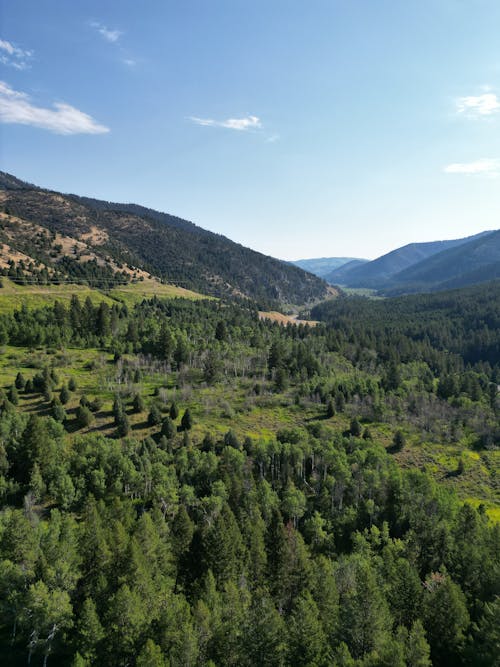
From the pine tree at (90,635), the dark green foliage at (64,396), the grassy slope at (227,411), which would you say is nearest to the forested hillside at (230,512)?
the pine tree at (90,635)

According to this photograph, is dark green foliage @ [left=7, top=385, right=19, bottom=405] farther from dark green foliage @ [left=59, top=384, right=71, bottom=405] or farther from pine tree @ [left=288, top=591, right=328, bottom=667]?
pine tree @ [left=288, top=591, right=328, bottom=667]

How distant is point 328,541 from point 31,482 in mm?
48303

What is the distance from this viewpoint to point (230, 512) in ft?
178

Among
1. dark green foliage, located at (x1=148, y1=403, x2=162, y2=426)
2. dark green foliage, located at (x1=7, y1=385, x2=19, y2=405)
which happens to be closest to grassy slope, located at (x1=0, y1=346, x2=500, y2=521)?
dark green foliage, located at (x1=148, y1=403, x2=162, y2=426)

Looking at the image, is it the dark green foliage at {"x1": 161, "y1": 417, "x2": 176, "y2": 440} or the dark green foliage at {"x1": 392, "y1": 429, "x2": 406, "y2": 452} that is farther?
the dark green foliage at {"x1": 392, "y1": 429, "x2": 406, "y2": 452}

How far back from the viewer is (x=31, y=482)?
2445 inches

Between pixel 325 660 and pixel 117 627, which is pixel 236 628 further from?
pixel 117 627

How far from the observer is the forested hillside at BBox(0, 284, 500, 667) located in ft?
120

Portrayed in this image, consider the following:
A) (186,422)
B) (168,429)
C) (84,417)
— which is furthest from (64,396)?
(186,422)

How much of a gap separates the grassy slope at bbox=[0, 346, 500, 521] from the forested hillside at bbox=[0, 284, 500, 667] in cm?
65

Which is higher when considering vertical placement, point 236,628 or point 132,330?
point 132,330

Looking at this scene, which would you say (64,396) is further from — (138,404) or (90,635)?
(90,635)

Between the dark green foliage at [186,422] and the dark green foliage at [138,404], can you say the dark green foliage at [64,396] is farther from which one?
the dark green foliage at [186,422]

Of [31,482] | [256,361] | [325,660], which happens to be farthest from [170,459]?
[256,361]
